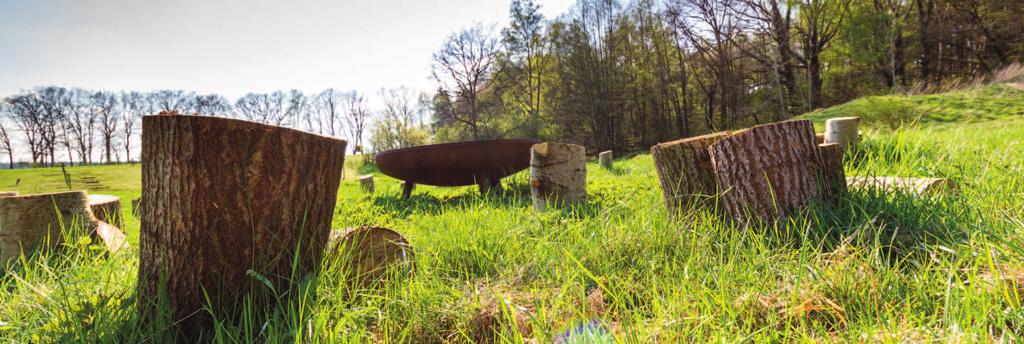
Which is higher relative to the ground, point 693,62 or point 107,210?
point 693,62

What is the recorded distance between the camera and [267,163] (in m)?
1.29

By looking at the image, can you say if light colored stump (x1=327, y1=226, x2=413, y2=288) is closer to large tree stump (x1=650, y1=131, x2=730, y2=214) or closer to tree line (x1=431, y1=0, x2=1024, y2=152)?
large tree stump (x1=650, y1=131, x2=730, y2=214)

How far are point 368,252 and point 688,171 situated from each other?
1710 millimetres

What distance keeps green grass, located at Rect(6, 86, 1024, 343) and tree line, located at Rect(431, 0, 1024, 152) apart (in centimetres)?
2035

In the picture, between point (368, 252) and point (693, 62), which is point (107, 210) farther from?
point (693, 62)

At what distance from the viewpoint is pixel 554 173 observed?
3260 millimetres

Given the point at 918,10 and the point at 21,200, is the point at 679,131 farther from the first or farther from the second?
the point at 21,200

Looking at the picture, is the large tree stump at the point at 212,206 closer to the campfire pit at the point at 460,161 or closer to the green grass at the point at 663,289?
the green grass at the point at 663,289

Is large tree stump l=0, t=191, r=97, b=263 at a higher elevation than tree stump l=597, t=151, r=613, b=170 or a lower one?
lower

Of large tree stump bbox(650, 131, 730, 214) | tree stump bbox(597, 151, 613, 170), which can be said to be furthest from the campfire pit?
tree stump bbox(597, 151, 613, 170)

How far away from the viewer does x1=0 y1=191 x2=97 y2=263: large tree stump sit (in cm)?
228

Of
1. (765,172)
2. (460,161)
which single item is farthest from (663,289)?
(460,161)

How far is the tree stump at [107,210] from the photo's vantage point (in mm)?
2758

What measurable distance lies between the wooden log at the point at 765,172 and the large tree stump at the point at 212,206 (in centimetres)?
184
